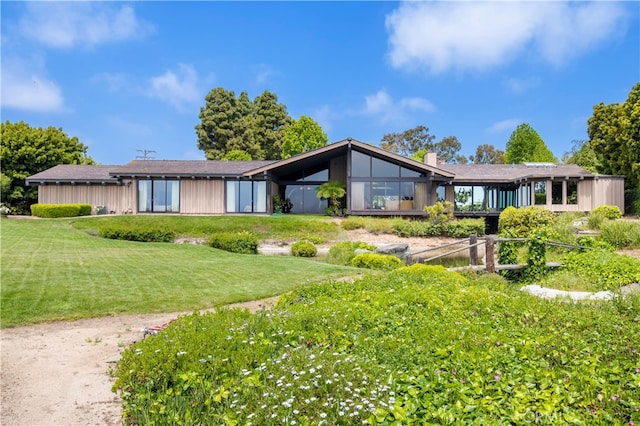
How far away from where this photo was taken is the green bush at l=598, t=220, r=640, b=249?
17.0 meters

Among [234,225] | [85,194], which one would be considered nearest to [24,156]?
[85,194]

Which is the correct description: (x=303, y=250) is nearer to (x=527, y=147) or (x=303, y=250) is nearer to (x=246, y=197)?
(x=246, y=197)

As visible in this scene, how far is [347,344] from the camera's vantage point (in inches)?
207

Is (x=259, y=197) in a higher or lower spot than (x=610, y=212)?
higher

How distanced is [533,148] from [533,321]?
45387 mm

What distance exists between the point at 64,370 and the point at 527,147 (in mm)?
48586

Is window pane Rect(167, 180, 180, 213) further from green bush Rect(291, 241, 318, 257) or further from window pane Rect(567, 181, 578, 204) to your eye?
window pane Rect(567, 181, 578, 204)

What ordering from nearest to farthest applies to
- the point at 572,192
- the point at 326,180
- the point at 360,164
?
the point at 360,164, the point at 572,192, the point at 326,180

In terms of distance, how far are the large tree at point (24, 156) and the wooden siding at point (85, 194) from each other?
5.59 meters

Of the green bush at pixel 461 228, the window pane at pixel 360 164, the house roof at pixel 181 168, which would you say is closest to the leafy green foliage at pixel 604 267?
the green bush at pixel 461 228

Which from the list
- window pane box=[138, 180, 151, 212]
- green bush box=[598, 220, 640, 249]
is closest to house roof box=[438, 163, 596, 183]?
green bush box=[598, 220, 640, 249]

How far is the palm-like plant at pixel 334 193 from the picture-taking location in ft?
96.7

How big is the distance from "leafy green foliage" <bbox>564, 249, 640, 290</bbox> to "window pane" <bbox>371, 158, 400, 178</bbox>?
54.8 feet

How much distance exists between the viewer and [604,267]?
1148 cm
